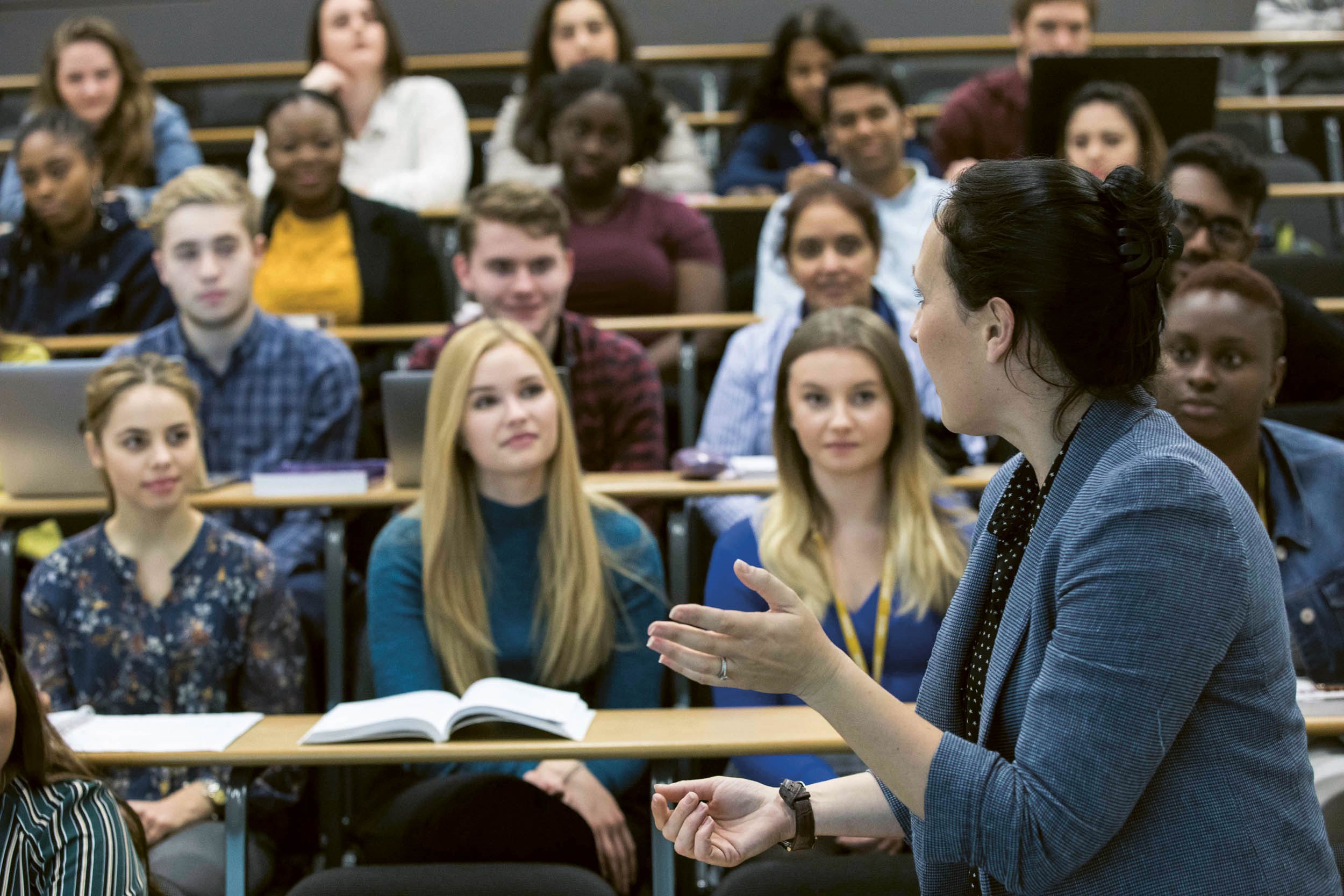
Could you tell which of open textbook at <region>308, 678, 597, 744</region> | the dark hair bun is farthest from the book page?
the dark hair bun

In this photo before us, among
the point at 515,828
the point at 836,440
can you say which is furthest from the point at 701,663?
the point at 836,440

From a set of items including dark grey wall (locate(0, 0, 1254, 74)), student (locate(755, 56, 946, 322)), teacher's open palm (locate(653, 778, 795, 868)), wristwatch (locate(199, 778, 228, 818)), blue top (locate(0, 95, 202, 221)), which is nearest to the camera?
teacher's open palm (locate(653, 778, 795, 868))

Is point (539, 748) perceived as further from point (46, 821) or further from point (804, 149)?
point (804, 149)

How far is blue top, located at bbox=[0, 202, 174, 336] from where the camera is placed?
3311mm

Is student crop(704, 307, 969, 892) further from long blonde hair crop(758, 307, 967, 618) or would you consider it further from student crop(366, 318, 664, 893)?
student crop(366, 318, 664, 893)

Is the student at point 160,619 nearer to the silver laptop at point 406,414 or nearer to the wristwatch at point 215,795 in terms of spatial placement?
the wristwatch at point 215,795

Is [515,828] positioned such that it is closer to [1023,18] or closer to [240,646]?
[240,646]

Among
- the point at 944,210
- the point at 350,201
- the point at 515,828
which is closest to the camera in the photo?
the point at 944,210

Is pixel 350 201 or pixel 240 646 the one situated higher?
pixel 350 201

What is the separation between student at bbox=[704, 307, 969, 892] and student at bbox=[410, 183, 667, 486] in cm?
70

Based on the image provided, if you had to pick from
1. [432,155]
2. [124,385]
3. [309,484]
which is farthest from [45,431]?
[432,155]

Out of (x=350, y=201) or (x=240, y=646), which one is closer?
(x=240, y=646)

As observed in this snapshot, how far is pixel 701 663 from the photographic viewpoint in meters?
0.90

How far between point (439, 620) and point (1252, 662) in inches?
51.4
